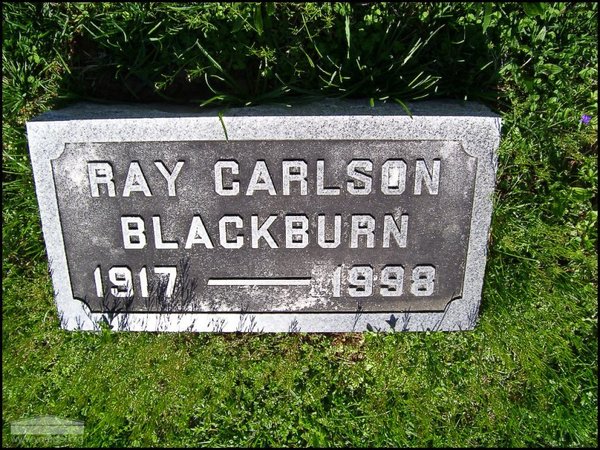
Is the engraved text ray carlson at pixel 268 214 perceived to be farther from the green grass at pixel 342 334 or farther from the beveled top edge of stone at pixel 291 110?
the green grass at pixel 342 334

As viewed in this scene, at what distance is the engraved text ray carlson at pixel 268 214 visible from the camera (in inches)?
110

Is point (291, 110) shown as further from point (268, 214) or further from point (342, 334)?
point (342, 334)

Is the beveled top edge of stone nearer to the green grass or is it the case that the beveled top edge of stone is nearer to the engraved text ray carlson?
the engraved text ray carlson

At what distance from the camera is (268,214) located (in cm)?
290

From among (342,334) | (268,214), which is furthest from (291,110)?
(342,334)

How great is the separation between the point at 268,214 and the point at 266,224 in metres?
0.05

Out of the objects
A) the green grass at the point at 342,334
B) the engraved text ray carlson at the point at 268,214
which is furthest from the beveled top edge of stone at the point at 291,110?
the green grass at the point at 342,334

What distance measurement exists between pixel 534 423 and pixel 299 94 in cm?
225

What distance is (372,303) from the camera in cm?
307

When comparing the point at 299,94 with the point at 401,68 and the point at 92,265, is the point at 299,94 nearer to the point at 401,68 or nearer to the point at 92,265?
the point at 401,68

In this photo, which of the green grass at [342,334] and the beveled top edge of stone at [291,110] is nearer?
the beveled top edge of stone at [291,110]

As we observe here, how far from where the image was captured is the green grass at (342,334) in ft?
10.0

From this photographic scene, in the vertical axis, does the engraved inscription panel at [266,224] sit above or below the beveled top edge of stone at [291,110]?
below

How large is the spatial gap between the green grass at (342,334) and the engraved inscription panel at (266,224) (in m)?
0.35
